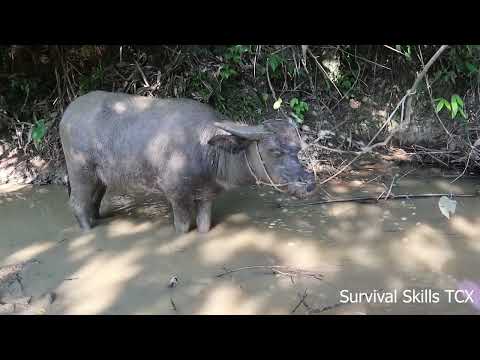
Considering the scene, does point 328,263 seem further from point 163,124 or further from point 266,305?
point 163,124

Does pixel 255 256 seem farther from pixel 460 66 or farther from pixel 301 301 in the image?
pixel 460 66

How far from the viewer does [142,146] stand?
4328 millimetres

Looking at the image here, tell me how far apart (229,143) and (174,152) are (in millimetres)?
549

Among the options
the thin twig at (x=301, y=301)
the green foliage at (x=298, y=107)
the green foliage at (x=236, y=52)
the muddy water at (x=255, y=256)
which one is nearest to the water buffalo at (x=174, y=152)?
the muddy water at (x=255, y=256)

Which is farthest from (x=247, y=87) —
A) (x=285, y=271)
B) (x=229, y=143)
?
(x=285, y=271)

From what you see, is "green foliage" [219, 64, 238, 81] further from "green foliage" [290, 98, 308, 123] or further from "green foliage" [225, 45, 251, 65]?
"green foliage" [290, 98, 308, 123]

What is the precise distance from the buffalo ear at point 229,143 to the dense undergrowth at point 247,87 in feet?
5.88

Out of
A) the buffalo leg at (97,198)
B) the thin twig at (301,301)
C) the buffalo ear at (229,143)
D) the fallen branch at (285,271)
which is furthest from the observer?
the buffalo leg at (97,198)

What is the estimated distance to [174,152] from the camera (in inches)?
167

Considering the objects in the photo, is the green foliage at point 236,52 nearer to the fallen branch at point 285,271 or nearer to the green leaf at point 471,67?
the green leaf at point 471,67

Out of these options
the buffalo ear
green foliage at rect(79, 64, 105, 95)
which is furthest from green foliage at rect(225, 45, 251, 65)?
the buffalo ear

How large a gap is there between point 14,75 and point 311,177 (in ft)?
15.0

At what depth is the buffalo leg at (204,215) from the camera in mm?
4500

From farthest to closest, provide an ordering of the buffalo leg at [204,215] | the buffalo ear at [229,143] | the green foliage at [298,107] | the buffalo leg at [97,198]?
the green foliage at [298,107]
the buffalo leg at [97,198]
the buffalo leg at [204,215]
the buffalo ear at [229,143]
